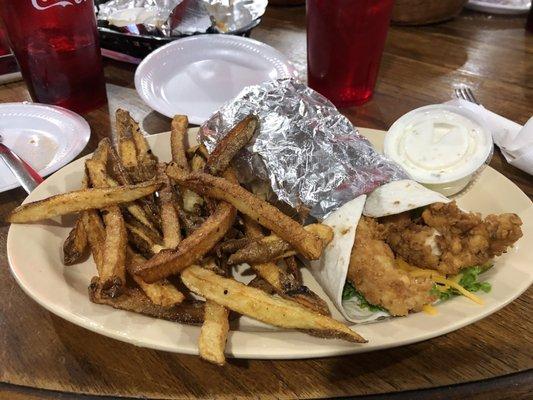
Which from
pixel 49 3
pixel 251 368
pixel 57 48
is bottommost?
pixel 251 368

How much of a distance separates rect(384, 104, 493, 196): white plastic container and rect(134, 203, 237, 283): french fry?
1.98 ft

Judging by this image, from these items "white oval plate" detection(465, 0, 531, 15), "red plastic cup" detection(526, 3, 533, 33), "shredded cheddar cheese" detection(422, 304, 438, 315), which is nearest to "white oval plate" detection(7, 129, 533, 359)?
"shredded cheddar cheese" detection(422, 304, 438, 315)

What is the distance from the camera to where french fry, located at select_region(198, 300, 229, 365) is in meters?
0.95

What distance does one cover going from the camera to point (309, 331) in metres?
1.03

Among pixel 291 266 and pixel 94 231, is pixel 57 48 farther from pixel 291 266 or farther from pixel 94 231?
pixel 291 266

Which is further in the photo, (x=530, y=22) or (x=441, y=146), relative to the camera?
(x=530, y=22)

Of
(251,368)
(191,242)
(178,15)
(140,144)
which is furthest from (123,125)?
(178,15)

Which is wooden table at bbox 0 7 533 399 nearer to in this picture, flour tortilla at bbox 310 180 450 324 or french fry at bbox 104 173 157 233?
flour tortilla at bbox 310 180 450 324

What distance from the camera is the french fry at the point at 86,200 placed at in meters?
1.23

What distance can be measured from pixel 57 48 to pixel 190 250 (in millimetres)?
1167

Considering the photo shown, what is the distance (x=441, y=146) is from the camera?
1.52m

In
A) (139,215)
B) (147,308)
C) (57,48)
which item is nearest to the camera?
(147,308)

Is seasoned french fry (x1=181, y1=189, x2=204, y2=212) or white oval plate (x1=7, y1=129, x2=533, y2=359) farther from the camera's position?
seasoned french fry (x1=181, y1=189, x2=204, y2=212)

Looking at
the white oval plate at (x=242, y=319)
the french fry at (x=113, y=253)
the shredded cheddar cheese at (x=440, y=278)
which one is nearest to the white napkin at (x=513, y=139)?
the white oval plate at (x=242, y=319)
